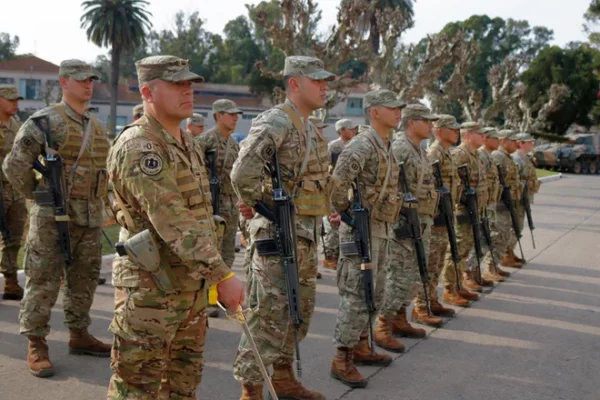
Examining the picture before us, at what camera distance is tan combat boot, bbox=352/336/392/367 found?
512 centimetres

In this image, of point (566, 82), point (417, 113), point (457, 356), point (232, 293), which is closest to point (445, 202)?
point (417, 113)

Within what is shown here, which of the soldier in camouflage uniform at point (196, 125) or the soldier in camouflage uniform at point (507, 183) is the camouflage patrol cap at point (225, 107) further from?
the soldier in camouflage uniform at point (507, 183)

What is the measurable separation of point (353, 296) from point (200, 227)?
2.08 metres

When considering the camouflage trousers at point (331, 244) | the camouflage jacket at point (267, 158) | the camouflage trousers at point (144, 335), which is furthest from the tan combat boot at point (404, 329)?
the camouflage trousers at point (144, 335)

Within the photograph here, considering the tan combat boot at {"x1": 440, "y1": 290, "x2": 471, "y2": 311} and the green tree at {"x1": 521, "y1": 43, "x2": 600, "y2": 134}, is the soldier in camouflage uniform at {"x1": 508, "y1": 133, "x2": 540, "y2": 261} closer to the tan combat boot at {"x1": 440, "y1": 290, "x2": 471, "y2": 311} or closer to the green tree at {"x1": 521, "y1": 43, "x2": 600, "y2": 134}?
the tan combat boot at {"x1": 440, "y1": 290, "x2": 471, "y2": 311}

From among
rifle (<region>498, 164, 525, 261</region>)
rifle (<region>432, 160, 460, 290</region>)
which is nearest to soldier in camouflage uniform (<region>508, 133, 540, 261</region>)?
rifle (<region>498, 164, 525, 261</region>)

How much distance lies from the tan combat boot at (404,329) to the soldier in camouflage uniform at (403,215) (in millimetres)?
104

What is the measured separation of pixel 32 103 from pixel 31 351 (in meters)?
62.9

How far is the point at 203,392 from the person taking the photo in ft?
14.7

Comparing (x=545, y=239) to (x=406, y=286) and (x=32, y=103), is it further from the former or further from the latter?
(x=32, y=103)

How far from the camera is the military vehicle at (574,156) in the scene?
36688 mm

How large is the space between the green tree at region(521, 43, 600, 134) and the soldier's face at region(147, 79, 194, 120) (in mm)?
51450

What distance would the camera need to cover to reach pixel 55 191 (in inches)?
188

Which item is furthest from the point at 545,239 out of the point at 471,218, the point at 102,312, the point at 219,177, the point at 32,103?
the point at 32,103
